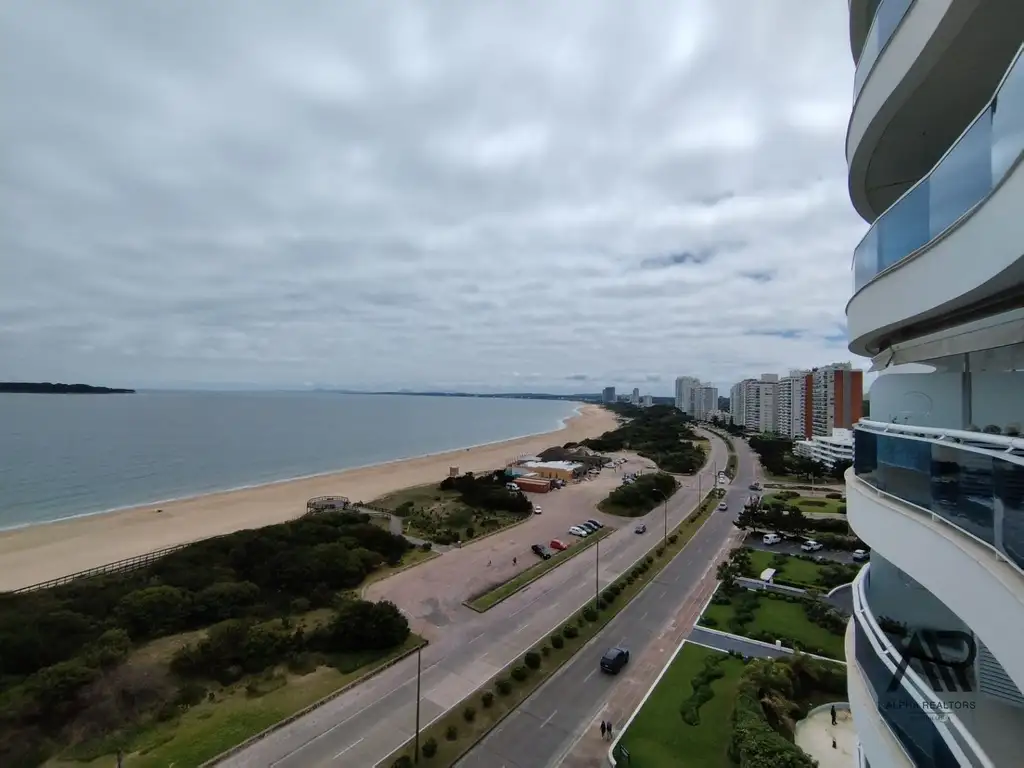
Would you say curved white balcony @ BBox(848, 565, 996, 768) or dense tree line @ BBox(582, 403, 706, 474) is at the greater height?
curved white balcony @ BBox(848, 565, 996, 768)

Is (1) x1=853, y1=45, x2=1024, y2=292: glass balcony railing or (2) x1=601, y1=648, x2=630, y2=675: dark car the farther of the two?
(2) x1=601, y1=648, x2=630, y2=675: dark car

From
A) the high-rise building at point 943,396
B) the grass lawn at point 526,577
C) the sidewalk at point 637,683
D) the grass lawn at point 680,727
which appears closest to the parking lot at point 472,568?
the grass lawn at point 526,577

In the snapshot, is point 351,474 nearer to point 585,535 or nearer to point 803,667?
point 585,535

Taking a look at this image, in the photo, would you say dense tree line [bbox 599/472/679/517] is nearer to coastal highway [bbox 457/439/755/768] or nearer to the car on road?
the car on road

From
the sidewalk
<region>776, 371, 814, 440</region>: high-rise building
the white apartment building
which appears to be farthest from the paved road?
<region>776, 371, 814, 440</region>: high-rise building

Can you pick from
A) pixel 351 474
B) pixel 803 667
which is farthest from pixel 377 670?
pixel 351 474

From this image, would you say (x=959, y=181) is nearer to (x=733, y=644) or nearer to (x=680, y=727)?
(x=680, y=727)

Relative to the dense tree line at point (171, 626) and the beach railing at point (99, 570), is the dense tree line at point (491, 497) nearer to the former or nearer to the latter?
the dense tree line at point (171, 626)
